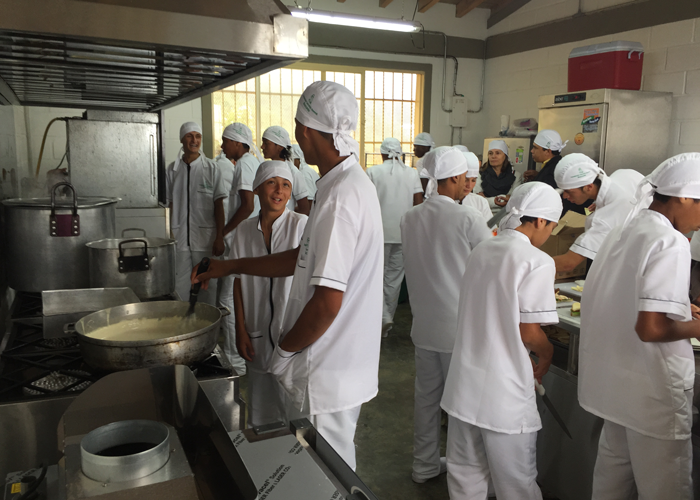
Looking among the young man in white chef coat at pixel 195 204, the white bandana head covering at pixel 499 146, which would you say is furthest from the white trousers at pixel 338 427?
the white bandana head covering at pixel 499 146

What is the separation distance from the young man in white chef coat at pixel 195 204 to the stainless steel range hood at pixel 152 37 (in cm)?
214

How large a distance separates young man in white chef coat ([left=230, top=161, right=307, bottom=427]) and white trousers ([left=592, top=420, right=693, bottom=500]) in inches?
49.5

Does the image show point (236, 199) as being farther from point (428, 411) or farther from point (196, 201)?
point (428, 411)

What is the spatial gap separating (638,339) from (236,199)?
2957 millimetres

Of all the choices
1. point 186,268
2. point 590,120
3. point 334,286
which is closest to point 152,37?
point 334,286

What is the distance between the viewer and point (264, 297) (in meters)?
2.34

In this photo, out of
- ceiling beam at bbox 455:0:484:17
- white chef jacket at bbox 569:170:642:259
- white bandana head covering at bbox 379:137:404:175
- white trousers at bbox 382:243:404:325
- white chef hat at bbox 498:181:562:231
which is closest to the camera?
white chef hat at bbox 498:181:562:231

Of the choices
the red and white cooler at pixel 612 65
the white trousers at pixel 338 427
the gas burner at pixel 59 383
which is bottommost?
the white trousers at pixel 338 427

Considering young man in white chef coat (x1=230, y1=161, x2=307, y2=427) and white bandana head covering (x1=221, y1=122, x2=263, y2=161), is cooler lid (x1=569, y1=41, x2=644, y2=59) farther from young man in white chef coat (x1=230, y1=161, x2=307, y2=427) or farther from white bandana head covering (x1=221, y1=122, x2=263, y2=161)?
young man in white chef coat (x1=230, y1=161, x2=307, y2=427)

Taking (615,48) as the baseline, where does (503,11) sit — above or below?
above

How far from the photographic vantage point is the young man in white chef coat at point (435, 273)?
8.21 ft

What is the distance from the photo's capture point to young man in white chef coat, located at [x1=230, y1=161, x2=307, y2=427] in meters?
2.30

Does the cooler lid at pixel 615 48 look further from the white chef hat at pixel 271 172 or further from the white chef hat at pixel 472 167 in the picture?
the white chef hat at pixel 271 172

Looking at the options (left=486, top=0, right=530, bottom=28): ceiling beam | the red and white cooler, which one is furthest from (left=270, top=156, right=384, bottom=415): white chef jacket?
(left=486, top=0, right=530, bottom=28): ceiling beam
